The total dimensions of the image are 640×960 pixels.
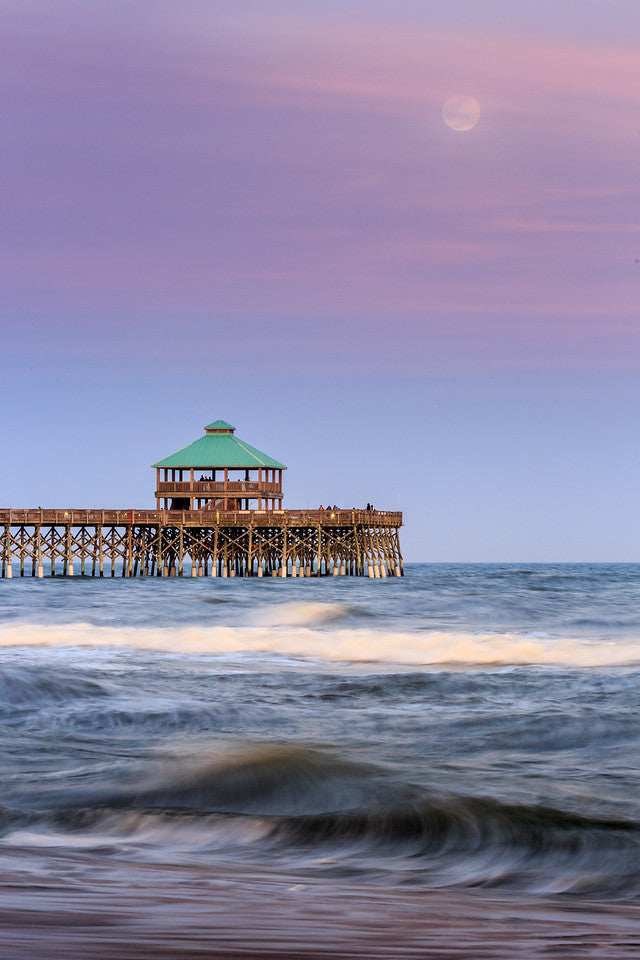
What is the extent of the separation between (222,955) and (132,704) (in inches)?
380

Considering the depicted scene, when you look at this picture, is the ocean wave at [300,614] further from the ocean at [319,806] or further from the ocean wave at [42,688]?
the ocean wave at [42,688]

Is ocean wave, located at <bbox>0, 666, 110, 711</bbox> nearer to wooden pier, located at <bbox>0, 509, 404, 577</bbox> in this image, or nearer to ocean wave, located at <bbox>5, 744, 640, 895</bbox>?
ocean wave, located at <bbox>5, 744, 640, 895</bbox>

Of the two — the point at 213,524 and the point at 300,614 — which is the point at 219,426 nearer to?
the point at 213,524

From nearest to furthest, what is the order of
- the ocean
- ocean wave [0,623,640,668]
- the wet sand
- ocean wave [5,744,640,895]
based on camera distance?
Answer: the wet sand < the ocean < ocean wave [5,744,640,895] < ocean wave [0,623,640,668]

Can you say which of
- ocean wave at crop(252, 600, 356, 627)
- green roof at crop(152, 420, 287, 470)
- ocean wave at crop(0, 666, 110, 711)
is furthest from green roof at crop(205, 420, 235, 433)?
ocean wave at crop(0, 666, 110, 711)

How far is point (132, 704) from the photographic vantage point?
1284 centimetres

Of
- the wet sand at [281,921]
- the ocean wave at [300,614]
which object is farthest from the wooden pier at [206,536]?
the wet sand at [281,921]

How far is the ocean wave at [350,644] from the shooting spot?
19391 mm

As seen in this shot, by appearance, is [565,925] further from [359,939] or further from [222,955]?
[222,955]

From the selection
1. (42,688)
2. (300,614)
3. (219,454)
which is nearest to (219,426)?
(219,454)

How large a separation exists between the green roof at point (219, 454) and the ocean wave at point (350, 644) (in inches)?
1198

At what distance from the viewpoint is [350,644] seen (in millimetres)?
22188

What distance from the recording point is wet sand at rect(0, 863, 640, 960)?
11.7 ft

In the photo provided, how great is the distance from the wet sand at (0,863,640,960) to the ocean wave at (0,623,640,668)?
13297 mm
